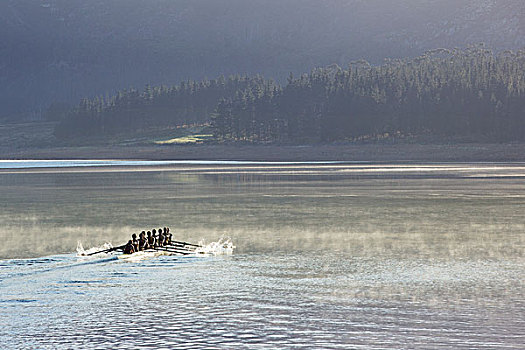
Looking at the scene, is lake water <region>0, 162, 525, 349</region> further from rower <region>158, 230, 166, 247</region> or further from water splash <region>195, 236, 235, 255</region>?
rower <region>158, 230, 166, 247</region>

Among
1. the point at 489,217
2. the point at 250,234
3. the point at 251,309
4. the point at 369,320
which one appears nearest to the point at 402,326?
the point at 369,320

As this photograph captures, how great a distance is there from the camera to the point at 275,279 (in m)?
23.2

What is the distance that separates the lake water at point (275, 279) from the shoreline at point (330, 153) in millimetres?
95614

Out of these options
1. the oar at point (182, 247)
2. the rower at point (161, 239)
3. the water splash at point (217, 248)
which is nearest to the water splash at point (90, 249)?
the rower at point (161, 239)

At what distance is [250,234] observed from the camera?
1323 inches

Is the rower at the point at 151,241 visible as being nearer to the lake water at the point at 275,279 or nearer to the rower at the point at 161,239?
the rower at the point at 161,239

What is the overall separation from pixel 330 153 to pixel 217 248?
126 metres

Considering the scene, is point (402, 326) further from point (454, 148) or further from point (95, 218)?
point (454, 148)

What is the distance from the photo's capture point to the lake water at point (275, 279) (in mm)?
17250

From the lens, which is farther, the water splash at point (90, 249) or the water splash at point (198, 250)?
the water splash at point (198, 250)

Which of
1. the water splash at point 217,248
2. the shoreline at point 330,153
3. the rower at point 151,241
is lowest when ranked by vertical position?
the shoreline at point 330,153

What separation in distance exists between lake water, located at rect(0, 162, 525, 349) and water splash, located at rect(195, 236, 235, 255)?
630 mm

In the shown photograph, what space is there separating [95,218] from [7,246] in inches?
399

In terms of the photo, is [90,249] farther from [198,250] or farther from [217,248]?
[217,248]
